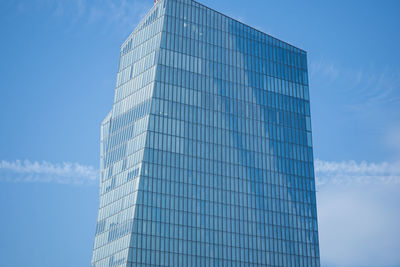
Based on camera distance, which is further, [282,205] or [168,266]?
[282,205]

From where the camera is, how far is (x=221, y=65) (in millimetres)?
157500

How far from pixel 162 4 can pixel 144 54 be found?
11290mm

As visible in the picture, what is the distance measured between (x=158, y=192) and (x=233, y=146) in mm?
21882

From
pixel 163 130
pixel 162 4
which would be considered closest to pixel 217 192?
pixel 163 130

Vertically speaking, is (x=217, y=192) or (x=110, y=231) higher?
(x=217, y=192)

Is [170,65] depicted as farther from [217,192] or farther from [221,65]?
[217,192]

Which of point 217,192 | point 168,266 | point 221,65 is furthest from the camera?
point 221,65

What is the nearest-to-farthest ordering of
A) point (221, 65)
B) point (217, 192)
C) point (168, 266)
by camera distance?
point (168, 266)
point (217, 192)
point (221, 65)

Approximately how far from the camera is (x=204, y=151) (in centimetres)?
14862

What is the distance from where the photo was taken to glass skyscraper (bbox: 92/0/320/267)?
139625 millimetres

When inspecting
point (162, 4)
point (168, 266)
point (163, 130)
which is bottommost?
point (168, 266)

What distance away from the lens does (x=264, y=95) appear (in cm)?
16188

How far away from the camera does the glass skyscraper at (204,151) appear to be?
139625 mm

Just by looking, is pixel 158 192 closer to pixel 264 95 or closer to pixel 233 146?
pixel 233 146
